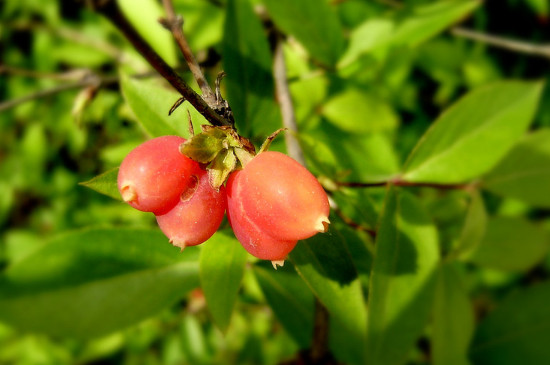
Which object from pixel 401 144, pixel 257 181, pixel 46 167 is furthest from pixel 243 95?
pixel 46 167

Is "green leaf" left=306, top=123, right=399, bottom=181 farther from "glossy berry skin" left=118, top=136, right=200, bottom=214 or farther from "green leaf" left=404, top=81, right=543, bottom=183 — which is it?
"glossy berry skin" left=118, top=136, right=200, bottom=214

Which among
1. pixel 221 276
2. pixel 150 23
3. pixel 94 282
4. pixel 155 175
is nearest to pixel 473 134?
pixel 221 276

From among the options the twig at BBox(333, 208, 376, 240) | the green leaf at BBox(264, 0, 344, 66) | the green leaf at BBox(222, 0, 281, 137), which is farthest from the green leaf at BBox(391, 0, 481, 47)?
the twig at BBox(333, 208, 376, 240)

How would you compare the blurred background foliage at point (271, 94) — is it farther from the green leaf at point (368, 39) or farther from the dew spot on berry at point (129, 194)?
the dew spot on berry at point (129, 194)

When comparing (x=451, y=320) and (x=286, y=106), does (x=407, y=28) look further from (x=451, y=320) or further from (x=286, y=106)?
(x=451, y=320)

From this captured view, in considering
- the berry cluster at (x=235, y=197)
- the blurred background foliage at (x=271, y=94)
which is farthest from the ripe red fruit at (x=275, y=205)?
the blurred background foliage at (x=271, y=94)

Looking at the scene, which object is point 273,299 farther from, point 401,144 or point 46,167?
point 46,167

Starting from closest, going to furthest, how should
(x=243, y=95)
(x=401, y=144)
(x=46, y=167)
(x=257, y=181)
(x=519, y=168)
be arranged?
(x=257, y=181) → (x=243, y=95) → (x=519, y=168) → (x=401, y=144) → (x=46, y=167)
